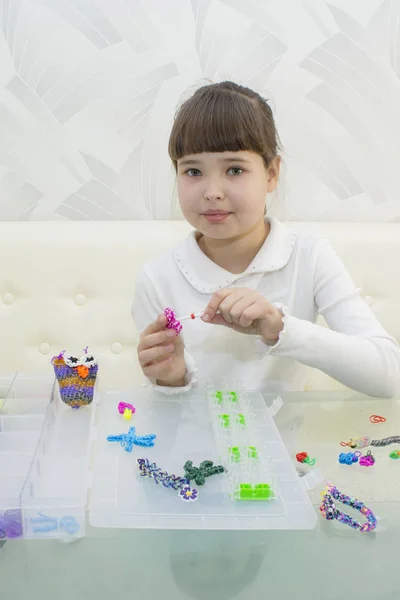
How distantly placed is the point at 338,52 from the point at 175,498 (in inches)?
50.6

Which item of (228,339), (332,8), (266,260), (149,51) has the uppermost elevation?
(332,8)

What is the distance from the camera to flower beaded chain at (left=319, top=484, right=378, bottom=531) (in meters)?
0.71

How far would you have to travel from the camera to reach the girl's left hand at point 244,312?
3.23 feet

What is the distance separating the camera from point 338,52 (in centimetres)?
165

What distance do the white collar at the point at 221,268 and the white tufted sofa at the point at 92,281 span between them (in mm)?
301

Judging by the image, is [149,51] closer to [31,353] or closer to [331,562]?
[31,353]

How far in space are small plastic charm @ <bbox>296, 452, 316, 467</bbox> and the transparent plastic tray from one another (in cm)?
3

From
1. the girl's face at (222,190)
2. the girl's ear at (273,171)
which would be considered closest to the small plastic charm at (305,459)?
the girl's face at (222,190)

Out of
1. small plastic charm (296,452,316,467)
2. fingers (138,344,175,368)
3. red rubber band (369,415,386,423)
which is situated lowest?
small plastic charm (296,452,316,467)

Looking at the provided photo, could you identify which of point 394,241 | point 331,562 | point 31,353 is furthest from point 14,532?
point 394,241

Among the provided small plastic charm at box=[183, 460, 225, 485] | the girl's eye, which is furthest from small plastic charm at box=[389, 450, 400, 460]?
the girl's eye

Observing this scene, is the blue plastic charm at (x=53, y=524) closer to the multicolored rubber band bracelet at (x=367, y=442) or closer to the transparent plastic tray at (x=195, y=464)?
the transparent plastic tray at (x=195, y=464)

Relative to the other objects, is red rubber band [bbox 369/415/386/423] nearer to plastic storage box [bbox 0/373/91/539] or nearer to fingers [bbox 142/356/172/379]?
fingers [bbox 142/356/172/379]

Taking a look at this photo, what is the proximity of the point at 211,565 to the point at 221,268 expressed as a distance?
0.68 metres
